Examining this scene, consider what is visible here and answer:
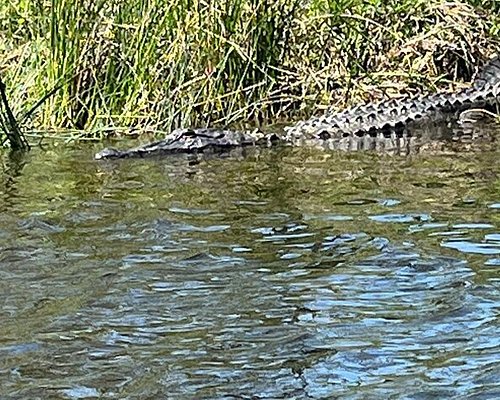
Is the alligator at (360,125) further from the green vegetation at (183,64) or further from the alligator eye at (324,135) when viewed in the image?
the green vegetation at (183,64)

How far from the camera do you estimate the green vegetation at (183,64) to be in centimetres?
794

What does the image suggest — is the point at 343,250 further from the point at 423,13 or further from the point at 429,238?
the point at 423,13

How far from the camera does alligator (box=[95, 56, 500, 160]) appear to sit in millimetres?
7020

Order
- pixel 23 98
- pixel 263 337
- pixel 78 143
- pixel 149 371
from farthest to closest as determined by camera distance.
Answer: pixel 23 98, pixel 78 143, pixel 263 337, pixel 149 371

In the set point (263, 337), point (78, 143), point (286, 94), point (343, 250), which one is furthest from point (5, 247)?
point (286, 94)

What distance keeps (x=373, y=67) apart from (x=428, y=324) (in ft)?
19.8

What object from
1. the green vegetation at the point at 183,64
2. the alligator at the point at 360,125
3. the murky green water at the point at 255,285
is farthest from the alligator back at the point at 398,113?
the murky green water at the point at 255,285

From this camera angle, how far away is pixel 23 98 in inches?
319

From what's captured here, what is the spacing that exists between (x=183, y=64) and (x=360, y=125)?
1.30 meters

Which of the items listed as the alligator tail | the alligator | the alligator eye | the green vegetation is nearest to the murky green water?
the alligator

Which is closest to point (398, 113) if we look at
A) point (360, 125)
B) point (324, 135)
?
point (360, 125)

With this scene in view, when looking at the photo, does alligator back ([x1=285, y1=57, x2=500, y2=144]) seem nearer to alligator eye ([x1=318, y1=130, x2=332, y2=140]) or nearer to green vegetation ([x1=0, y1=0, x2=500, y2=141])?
alligator eye ([x1=318, y1=130, x2=332, y2=140])

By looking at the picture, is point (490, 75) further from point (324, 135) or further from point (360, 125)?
point (324, 135)

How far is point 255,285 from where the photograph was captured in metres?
3.68
